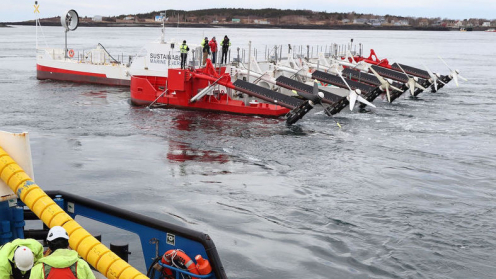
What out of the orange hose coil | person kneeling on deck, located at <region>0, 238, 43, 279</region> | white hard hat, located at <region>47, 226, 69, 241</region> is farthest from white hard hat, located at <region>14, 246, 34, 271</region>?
the orange hose coil

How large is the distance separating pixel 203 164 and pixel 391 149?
28.5 ft

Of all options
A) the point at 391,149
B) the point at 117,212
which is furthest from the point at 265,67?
the point at 117,212

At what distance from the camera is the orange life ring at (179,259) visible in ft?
27.5

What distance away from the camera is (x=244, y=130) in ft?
96.0

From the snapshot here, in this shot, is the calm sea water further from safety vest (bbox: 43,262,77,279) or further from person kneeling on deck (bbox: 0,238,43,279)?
safety vest (bbox: 43,262,77,279)

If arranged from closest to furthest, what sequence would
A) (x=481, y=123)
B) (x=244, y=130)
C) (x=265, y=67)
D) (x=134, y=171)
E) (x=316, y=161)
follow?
1. (x=134, y=171)
2. (x=316, y=161)
3. (x=244, y=130)
4. (x=481, y=123)
5. (x=265, y=67)

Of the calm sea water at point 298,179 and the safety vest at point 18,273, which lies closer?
the safety vest at point 18,273

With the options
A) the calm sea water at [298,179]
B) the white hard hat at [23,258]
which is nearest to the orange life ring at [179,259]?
the white hard hat at [23,258]

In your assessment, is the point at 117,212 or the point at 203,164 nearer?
the point at 117,212

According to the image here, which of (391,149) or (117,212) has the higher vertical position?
(117,212)

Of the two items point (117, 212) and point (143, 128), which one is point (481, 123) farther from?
point (117, 212)

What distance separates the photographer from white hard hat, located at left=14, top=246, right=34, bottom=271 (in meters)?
6.71

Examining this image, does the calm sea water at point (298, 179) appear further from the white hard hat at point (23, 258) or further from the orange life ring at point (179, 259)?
the white hard hat at point (23, 258)

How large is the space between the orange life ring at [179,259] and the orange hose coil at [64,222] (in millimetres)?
865
